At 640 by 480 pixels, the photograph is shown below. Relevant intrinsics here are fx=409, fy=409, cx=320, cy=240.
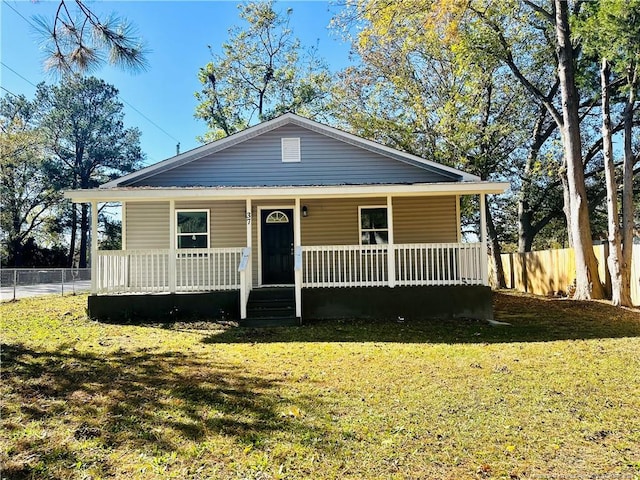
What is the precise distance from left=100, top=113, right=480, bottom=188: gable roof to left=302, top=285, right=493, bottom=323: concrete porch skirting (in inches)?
151

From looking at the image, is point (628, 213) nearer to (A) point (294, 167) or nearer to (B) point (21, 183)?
(A) point (294, 167)

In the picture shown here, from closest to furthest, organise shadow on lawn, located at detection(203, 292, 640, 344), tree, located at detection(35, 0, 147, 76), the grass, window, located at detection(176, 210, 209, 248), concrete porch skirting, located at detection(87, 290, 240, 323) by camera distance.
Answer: the grass → tree, located at detection(35, 0, 147, 76) → shadow on lawn, located at detection(203, 292, 640, 344) → concrete porch skirting, located at detection(87, 290, 240, 323) → window, located at detection(176, 210, 209, 248)

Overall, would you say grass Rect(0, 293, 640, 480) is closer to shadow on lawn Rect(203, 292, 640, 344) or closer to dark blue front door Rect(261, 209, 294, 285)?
shadow on lawn Rect(203, 292, 640, 344)

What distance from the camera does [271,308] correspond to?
30.9 ft

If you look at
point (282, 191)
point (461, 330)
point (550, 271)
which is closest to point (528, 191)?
point (550, 271)

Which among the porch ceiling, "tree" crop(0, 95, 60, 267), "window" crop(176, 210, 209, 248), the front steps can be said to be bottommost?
the front steps

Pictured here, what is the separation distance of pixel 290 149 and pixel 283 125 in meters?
0.76

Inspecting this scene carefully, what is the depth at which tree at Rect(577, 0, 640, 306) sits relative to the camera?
9570 millimetres

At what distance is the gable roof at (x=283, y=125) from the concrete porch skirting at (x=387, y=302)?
12.6ft

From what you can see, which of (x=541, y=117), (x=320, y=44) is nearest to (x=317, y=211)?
(x=541, y=117)

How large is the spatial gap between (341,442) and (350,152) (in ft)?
31.6

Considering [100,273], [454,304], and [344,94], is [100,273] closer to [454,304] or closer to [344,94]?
[454,304]

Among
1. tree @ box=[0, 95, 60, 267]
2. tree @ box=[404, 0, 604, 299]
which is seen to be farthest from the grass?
tree @ box=[0, 95, 60, 267]

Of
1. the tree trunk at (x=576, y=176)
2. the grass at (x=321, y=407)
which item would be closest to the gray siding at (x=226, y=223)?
the grass at (x=321, y=407)
